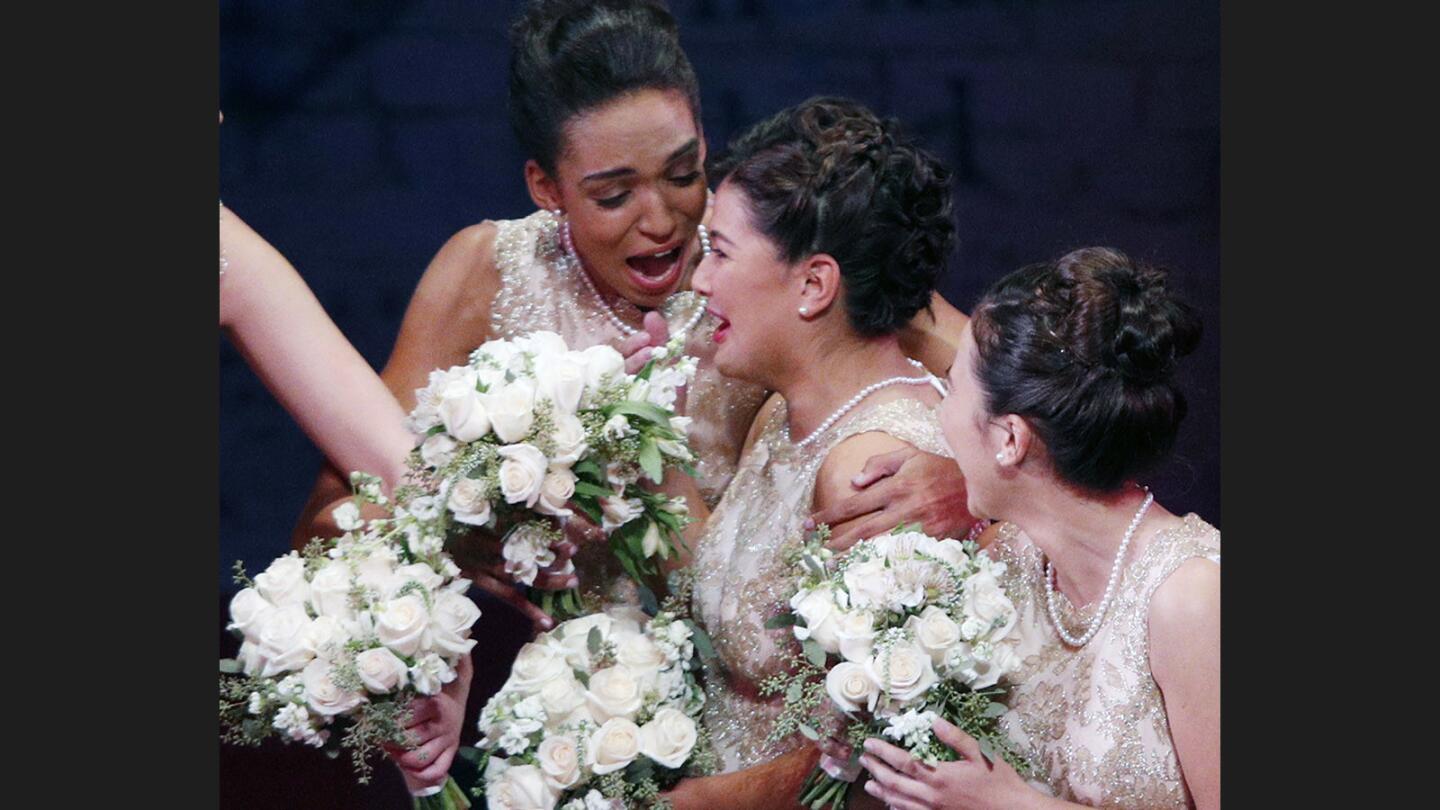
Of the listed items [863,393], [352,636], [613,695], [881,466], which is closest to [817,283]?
[863,393]

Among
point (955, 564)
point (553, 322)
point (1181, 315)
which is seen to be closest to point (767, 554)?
point (955, 564)

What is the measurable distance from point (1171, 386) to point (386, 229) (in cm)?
173

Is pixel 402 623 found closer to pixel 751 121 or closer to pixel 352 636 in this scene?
pixel 352 636

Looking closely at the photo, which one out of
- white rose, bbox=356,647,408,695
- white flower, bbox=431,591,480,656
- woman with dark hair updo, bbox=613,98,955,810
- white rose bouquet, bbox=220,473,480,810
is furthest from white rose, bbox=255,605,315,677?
woman with dark hair updo, bbox=613,98,955,810

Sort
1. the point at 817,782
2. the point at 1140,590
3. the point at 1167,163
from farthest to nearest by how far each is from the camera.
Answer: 1. the point at 1167,163
2. the point at 817,782
3. the point at 1140,590

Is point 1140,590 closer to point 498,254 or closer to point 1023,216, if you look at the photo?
point 1023,216

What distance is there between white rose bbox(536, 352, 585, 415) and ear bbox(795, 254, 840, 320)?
0.47 metres

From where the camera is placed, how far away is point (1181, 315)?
3332 mm

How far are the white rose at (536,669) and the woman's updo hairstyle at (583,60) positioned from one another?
1.02 metres

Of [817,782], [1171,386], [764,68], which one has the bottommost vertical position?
[817,782]

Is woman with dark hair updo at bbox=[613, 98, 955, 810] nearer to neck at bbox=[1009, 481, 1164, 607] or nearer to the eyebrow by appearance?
the eyebrow

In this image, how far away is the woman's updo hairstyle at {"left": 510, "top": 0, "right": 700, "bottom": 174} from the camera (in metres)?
3.78

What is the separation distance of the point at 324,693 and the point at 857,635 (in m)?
1.02

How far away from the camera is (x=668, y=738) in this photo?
11.9 feet
